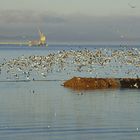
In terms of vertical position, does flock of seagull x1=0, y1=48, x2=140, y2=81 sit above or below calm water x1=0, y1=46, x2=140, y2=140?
above

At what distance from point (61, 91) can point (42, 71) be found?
1164 inches

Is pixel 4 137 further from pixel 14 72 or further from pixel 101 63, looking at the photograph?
pixel 101 63

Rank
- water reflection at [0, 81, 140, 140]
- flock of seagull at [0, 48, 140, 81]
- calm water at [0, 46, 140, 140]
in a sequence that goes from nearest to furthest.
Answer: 1. calm water at [0, 46, 140, 140]
2. water reflection at [0, 81, 140, 140]
3. flock of seagull at [0, 48, 140, 81]

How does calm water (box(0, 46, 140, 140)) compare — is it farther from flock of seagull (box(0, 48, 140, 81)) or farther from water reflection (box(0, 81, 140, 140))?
flock of seagull (box(0, 48, 140, 81))

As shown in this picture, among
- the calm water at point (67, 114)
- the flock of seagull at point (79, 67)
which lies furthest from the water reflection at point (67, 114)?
the flock of seagull at point (79, 67)

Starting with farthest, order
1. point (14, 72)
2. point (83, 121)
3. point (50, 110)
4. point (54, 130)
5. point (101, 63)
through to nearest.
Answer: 1. point (101, 63)
2. point (14, 72)
3. point (50, 110)
4. point (83, 121)
5. point (54, 130)

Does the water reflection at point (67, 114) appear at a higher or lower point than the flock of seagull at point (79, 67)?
lower

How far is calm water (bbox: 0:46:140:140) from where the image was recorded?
34.3 meters

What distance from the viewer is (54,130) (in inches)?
1396

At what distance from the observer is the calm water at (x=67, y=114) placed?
113ft

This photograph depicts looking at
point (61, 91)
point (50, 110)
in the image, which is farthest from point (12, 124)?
point (61, 91)

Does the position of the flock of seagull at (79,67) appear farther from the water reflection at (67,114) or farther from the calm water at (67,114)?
the water reflection at (67,114)

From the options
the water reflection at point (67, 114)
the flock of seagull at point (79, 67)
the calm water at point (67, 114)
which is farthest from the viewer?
the flock of seagull at point (79, 67)

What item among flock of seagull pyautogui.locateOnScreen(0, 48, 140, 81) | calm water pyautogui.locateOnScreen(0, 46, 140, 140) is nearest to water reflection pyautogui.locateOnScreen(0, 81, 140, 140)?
calm water pyautogui.locateOnScreen(0, 46, 140, 140)
